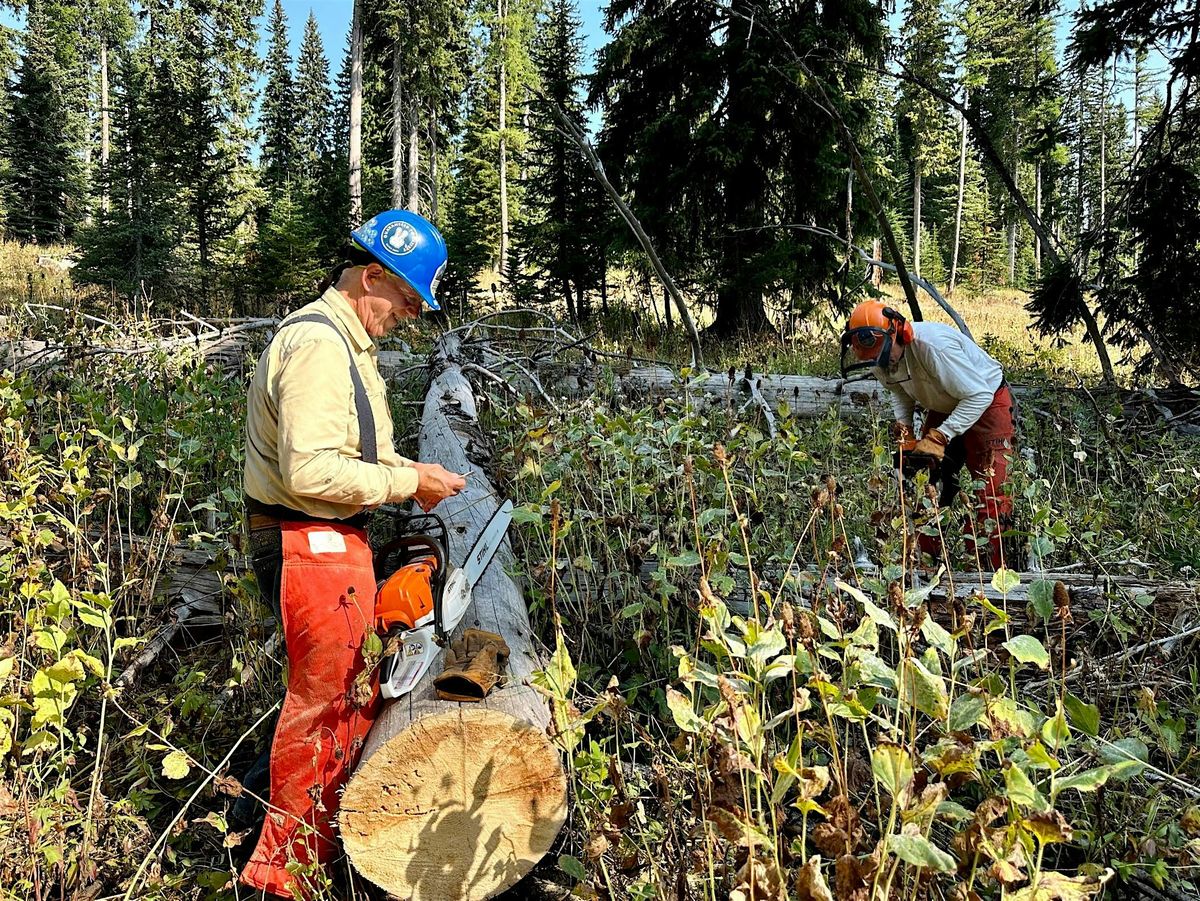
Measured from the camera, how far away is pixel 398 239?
9.02 ft

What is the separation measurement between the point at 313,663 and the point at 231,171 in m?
24.5

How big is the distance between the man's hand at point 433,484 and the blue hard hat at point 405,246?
1.95ft

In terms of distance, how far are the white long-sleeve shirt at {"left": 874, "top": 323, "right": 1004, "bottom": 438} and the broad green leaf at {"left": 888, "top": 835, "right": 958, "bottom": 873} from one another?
163 inches

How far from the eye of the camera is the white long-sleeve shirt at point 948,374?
5012mm

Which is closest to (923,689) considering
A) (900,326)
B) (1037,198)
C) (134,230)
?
(900,326)

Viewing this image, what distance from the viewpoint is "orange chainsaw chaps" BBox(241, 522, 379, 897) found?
254 cm

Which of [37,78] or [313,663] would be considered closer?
[313,663]

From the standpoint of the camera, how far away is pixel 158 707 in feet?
10.6

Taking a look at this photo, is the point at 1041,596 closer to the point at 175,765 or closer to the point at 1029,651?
the point at 1029,651

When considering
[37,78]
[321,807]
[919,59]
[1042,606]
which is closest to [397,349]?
[321,807]

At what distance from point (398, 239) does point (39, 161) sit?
121ft

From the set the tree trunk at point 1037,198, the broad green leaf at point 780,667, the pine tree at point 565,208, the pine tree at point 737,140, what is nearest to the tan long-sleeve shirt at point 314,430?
the broad green leaf at point 780,667

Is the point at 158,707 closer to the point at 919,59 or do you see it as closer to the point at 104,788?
the point at 104,788

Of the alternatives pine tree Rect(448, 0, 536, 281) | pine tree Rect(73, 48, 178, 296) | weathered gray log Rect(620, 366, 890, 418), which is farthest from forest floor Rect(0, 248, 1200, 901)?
pine tree Rect(448, 0, 536, 281)
